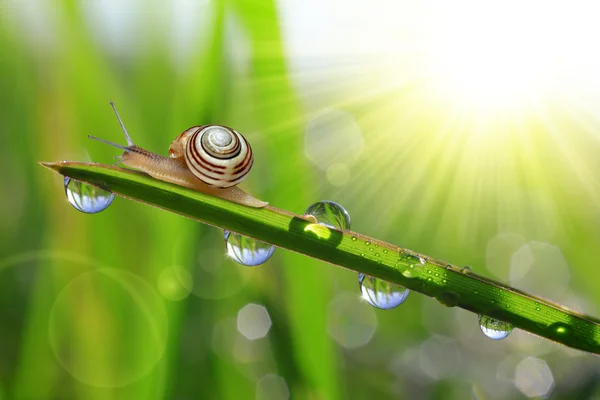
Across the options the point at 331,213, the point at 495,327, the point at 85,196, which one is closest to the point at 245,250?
the point at 331,213

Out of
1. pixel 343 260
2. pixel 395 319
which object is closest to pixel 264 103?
pixel 343 260

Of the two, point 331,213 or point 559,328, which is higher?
point 331,213

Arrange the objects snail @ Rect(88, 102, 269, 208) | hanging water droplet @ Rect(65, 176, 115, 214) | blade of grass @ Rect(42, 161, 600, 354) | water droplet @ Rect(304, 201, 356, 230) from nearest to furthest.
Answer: blade of grass @ Rect(42, 161, 600, 354) < hanging water droplet @ Rect(65, 176, 115, 214) < water droplet @ Rect(304, 201, 356, 230) < snail @ Rect(88, 102, 269, 208)

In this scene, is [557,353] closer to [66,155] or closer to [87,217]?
[87,217]

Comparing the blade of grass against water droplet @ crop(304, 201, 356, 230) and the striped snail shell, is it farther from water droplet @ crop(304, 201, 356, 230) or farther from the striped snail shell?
the striped snail shell

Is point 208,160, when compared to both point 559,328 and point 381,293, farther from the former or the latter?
point 559,328

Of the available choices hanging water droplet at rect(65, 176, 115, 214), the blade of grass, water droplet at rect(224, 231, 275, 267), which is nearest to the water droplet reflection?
water droplet at rect(224, 231, 275, 267)
